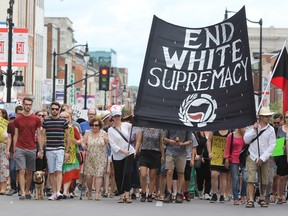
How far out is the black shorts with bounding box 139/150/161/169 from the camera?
18312mm

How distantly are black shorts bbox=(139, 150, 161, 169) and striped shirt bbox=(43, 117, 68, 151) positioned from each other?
1.56 meters

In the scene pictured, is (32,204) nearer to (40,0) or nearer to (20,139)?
(20,139)

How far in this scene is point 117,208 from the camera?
16547 millimetres

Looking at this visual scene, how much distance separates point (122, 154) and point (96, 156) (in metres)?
0.91

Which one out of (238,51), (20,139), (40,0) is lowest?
(20,139)

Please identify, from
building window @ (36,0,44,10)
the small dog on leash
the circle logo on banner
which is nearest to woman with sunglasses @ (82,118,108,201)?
the small dog on leash

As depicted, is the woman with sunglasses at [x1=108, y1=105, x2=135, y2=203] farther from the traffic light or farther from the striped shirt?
the traffic light

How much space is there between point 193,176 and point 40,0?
69485 millimetres

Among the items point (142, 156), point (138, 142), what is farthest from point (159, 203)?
point (138, 142)

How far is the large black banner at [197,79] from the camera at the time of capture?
55.0ft

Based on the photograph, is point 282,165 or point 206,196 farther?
point 206,196

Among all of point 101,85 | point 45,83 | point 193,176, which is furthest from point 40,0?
point 193,176

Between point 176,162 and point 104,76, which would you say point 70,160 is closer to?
point 176,162

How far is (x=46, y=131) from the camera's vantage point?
18281 millimetres
